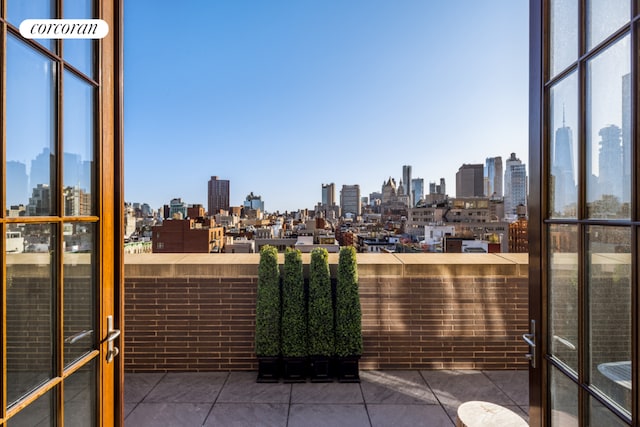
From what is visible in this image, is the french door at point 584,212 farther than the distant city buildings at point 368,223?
No

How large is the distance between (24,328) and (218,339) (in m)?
2.59

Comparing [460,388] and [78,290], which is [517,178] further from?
[78,290]

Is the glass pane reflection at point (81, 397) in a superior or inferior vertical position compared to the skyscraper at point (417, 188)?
inferior

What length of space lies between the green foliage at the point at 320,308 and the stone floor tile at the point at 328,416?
0.52 metres

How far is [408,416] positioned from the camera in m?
2.70

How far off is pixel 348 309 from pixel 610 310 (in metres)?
2.39

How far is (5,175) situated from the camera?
96cm

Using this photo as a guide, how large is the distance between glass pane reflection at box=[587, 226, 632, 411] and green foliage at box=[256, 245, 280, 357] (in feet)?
8.49

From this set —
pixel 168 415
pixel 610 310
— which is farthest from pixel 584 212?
pixel 168 415

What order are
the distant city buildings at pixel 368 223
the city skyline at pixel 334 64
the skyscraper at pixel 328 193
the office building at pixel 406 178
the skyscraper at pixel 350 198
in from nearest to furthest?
1. the city skyline at pixel 334 64
2. the distant city buildings at pixel 368 223
3. the skyscraper at pixel 350 198
4. the office building at pixel 406 178
5. the skyscraper at pixel 328 193

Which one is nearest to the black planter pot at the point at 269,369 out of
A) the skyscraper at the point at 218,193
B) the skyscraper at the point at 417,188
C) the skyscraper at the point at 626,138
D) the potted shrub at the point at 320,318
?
the potted shrub at the point at 320,318

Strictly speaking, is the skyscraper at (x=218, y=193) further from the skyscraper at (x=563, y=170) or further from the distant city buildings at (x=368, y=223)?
the skyscraper at (x=563, y=170)

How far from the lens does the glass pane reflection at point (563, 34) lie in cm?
127

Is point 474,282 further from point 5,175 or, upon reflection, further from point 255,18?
point 255,18
